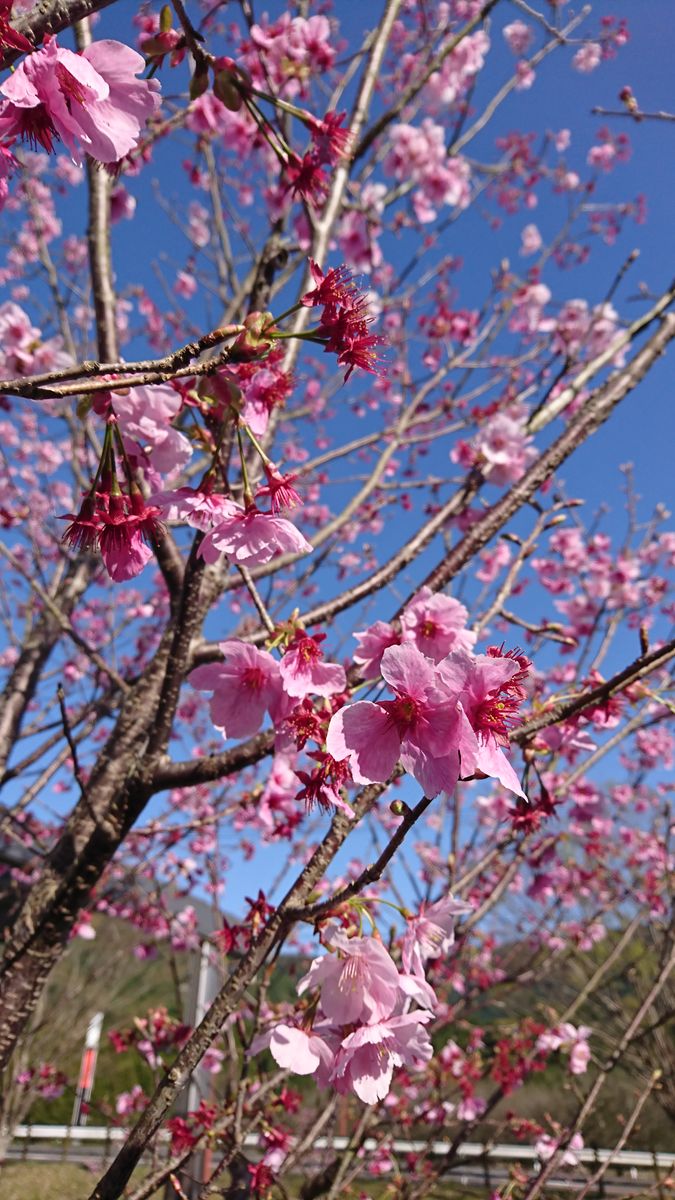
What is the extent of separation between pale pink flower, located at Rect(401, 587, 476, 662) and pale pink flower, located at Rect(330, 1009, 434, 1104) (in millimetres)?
676

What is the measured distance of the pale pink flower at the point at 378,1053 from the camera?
1.16 metres

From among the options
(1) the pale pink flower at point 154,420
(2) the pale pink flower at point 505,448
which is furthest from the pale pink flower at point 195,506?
(2) the pale pink flower at point 505,448

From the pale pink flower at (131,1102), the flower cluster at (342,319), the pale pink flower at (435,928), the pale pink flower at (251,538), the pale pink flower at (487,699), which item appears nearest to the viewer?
the pale pink flower at (487,699)

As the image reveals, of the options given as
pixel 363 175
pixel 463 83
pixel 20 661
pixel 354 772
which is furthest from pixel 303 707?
pixel 463 83

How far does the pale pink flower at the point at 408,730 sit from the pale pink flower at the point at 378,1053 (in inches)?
18.6

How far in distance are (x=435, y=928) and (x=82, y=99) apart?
1460 mm

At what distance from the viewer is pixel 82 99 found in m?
1.02

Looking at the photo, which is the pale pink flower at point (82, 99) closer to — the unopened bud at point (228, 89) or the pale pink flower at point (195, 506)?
the unopened bud at point (228, 89)

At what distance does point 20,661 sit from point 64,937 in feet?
8.48

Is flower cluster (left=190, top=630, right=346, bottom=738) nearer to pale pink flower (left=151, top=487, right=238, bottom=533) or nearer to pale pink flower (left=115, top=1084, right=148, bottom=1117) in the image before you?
pale pink flower (left=151, top=487, right=238, bottom=533)

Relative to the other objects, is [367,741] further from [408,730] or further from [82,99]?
[82,99]

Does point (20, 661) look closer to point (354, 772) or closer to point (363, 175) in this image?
point (363, 175)

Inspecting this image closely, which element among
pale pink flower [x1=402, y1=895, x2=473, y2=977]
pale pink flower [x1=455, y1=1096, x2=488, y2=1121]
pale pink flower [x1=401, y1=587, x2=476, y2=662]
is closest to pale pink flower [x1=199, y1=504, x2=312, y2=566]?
pale pink flower [x1=401, y1=587, x2=476, y2=662]

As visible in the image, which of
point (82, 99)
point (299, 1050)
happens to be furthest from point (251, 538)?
point (299, 1050)
